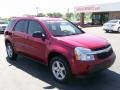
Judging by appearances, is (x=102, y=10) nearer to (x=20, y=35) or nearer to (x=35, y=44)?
(x=20, y=35)

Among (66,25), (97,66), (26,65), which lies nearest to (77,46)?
(97,66)

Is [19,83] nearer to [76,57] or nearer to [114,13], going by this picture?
[76,57]

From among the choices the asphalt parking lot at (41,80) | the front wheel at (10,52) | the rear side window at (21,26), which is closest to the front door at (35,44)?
the rear side window at (21,26)

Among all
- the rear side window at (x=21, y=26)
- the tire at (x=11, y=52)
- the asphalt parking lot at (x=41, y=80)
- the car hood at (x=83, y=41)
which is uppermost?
the rear side window at (x=21, y=26)

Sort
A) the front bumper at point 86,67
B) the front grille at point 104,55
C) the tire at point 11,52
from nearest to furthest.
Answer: the front bumper at point 86,67 → the front grille at point 104,55 → the tire at point 11,52

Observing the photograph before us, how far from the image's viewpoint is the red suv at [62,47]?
5.99 meters

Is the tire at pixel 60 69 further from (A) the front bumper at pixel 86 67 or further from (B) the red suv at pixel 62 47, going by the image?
(A) the front bumper at pixel 86 67

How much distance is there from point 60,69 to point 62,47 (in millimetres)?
655

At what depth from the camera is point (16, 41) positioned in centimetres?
866

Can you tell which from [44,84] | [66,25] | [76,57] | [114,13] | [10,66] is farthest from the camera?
[114,13]

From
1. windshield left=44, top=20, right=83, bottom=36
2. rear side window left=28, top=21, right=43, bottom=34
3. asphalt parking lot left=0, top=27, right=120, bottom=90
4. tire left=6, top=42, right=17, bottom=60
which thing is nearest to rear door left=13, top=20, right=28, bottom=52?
rear side window left=28, top=21, right=43, bottom=34

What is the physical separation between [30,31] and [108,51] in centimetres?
268

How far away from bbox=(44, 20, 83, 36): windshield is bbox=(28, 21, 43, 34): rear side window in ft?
0.85

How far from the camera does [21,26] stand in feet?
27.9
